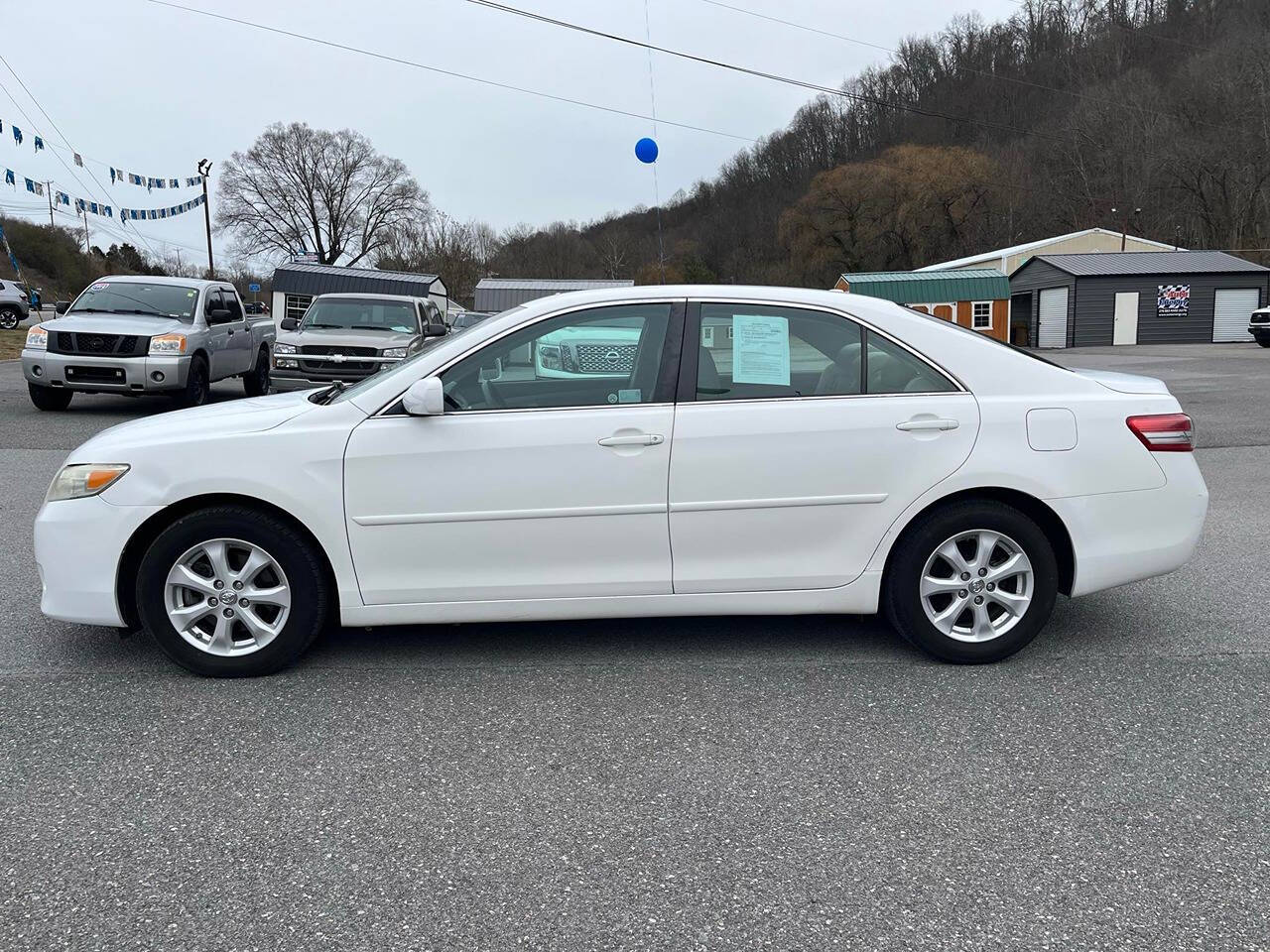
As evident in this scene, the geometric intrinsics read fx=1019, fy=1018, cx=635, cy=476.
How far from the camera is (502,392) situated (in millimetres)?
4309

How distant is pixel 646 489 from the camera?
415 cm

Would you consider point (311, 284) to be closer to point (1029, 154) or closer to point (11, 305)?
point (11, 305)

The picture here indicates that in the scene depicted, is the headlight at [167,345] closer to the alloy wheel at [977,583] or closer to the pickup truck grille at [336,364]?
the pickup truck grille at [336,364]

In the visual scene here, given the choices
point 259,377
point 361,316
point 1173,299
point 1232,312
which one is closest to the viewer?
point 361,316

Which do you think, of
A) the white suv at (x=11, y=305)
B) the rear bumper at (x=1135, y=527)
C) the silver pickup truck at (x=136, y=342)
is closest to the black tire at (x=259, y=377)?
the silver pickup truck at (x=136, y=342)

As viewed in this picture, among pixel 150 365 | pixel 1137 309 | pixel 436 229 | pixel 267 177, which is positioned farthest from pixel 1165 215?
pixel 150 365

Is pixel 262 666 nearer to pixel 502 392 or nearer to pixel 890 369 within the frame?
pixel 502 392

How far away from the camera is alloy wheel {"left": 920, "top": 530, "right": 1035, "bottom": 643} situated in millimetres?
4285

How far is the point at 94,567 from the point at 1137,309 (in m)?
50.7

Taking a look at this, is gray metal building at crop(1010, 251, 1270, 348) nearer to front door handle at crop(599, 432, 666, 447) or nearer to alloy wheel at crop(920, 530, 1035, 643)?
alloy wheel at crop(920, 530, 1035, 643)

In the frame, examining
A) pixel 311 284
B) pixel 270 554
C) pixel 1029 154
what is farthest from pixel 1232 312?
pixel 270 554

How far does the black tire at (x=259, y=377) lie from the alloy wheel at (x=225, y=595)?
13723mm

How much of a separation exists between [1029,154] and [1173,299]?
4092 cm

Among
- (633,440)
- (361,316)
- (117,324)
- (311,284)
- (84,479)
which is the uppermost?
(311,284)
